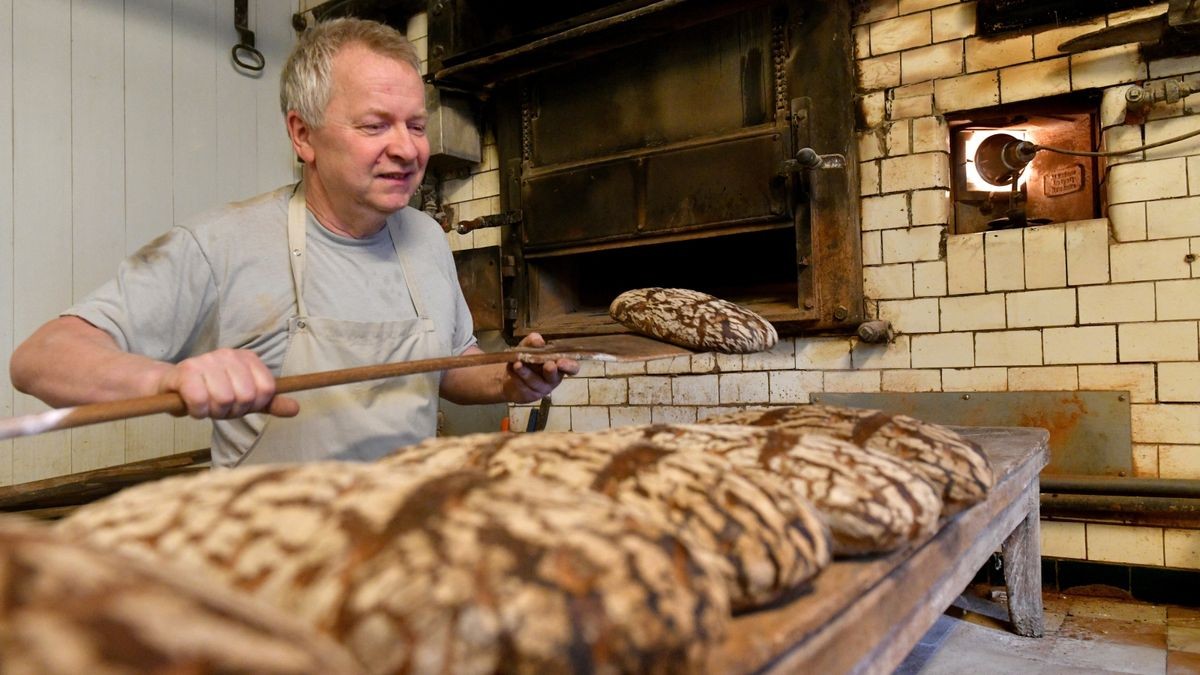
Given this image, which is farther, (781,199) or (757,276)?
(757,276)

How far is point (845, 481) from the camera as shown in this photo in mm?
1049

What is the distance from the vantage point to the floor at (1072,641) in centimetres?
220

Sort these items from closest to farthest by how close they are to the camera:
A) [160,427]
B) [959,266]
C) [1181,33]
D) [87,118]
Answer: [1181,33] → [959,266] → [87,118] → [160,427]

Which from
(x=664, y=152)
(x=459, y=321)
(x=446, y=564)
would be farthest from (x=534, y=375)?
(x=664, y=152)

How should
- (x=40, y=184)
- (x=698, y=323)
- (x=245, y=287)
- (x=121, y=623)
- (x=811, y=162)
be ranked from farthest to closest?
(x=40, y=184) → (x=811, y=162) → (x=698, y=323) → (x=245, y=287) → (x=121, y=623)

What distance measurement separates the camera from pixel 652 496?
0.87 m

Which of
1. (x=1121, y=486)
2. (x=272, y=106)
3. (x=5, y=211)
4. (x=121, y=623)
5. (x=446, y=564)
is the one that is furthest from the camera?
(x=272, y=106)

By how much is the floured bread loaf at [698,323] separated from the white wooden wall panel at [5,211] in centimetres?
316

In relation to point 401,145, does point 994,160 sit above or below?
above

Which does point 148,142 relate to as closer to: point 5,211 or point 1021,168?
point 5,211

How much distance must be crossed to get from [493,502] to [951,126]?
3.53 m

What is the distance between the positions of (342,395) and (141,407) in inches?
32.0

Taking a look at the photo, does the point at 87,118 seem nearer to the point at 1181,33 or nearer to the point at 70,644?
the point at 70,644

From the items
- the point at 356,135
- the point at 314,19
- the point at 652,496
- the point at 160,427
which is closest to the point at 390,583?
the point at 652,496
